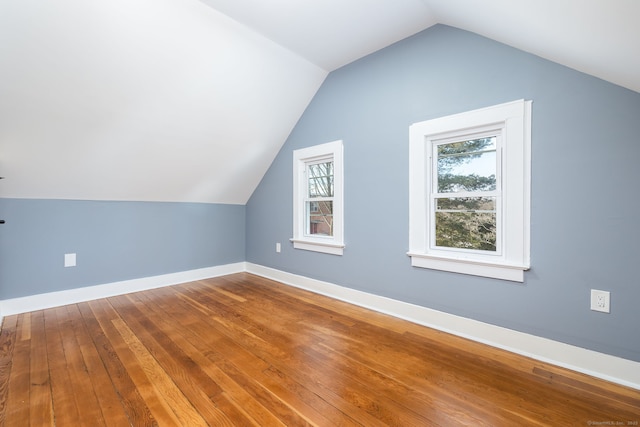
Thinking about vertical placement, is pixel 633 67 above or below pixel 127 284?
above

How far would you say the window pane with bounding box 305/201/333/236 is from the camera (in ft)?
11.1

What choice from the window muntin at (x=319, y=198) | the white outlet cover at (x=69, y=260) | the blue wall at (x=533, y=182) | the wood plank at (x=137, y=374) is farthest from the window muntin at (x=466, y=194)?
the white outlet cover at (x=69, y=260)

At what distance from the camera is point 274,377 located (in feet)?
5.47

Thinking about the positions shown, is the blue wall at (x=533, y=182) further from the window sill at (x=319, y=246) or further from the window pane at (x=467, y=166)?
the window pane at (x=467, y=166)

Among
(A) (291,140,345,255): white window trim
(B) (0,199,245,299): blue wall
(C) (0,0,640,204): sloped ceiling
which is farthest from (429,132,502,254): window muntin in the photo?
(B) (0,199,245,299): blue wall

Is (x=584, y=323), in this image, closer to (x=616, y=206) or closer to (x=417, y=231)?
(x=616, y=206)

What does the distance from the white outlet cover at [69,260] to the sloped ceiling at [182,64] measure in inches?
24.6

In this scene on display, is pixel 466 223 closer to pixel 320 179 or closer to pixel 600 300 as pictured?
pixel 600 300

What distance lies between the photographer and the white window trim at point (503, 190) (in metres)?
1.91

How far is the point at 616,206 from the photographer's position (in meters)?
1.63

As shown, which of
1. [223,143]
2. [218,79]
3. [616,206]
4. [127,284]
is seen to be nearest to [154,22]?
[218,79]

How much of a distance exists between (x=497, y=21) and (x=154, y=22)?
7.56ft

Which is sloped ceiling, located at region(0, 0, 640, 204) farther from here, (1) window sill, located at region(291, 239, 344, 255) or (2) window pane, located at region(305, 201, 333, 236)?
(1) window sill, located at region(291, 239, 344, 255)

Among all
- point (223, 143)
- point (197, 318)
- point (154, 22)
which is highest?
point (154, 22)
